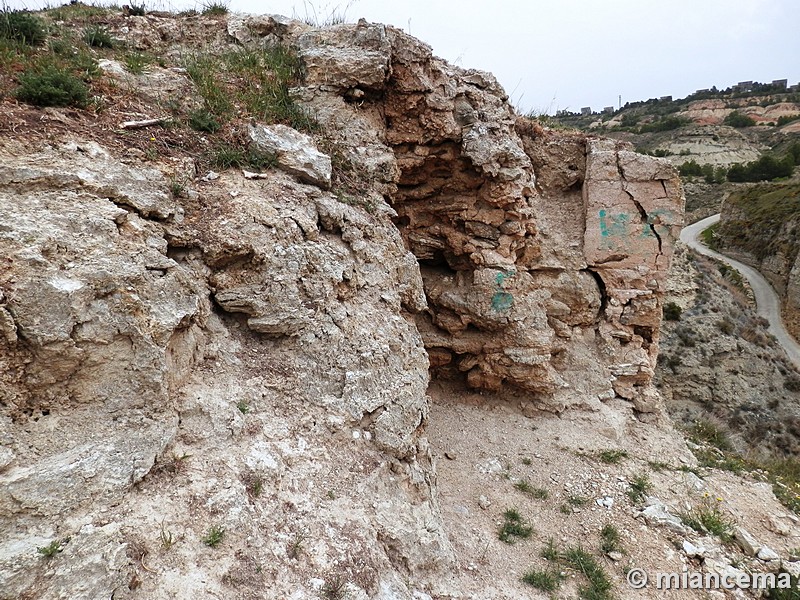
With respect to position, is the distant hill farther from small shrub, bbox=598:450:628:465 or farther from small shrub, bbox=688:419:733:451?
small shrub, bbox=598:450:628:465

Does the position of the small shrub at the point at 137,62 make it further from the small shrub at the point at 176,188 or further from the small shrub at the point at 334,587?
the small shrub at the point at 334,587

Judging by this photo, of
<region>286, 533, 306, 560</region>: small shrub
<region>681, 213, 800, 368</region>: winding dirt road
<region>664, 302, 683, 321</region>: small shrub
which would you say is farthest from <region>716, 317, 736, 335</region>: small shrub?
<region>286, 533, 306, 560</region>: small shrub

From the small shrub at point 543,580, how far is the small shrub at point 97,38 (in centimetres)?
826

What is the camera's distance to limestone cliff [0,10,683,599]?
2.70 meters

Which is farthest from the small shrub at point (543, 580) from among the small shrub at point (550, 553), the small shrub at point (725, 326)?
the small shrub at point (725, 326)

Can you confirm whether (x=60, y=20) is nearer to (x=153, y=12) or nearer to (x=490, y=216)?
(x=153, y=12)

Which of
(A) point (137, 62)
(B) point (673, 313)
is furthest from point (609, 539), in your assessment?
(B) point (673, 313)

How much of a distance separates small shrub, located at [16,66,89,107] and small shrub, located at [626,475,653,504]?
816 centimetres

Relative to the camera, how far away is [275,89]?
574cm

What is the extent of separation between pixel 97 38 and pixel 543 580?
333 inches

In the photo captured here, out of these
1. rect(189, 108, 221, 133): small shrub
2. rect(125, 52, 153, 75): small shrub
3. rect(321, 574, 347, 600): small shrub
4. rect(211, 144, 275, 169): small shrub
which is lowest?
rect(321, 574, 347, 600): small shrub

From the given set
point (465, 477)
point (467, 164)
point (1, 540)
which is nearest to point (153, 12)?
point (467, 164)

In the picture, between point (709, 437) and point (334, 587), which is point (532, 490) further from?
point (709, 437)

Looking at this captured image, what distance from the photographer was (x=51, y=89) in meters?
3.77
